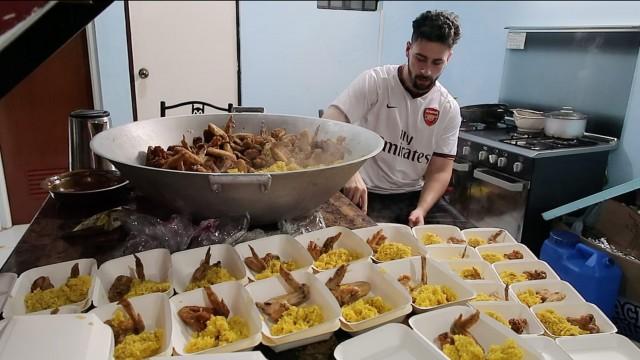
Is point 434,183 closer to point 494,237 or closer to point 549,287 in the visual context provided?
point 494,237

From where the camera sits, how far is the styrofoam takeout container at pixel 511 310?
912mm

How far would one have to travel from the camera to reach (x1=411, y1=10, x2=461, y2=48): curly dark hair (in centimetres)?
189

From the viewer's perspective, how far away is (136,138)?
1318mm

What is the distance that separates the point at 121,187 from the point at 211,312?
73cm

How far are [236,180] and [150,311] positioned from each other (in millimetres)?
313

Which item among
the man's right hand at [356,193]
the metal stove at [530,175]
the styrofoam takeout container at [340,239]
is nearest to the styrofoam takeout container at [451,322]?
the styrofoam takeout container at [340,239]

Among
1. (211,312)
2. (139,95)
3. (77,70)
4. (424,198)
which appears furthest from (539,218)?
(77,70)

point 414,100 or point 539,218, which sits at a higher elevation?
point 414,100

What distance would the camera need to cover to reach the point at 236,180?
95 cm

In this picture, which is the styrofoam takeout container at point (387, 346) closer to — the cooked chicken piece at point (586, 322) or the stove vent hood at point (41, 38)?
the cooked chicken piece at point (586, 322)

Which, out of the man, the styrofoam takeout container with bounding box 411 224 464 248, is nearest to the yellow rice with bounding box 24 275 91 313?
the styrofoam takeout container with bounding box 411 224 464 248

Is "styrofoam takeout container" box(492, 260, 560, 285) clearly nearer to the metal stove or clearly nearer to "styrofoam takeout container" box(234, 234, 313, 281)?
"styrofoam takeout container" box(234, 234, 313, 281)

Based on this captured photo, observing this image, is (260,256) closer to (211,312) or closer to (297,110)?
(211,312)

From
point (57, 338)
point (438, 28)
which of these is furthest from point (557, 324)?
point (438, 28)
